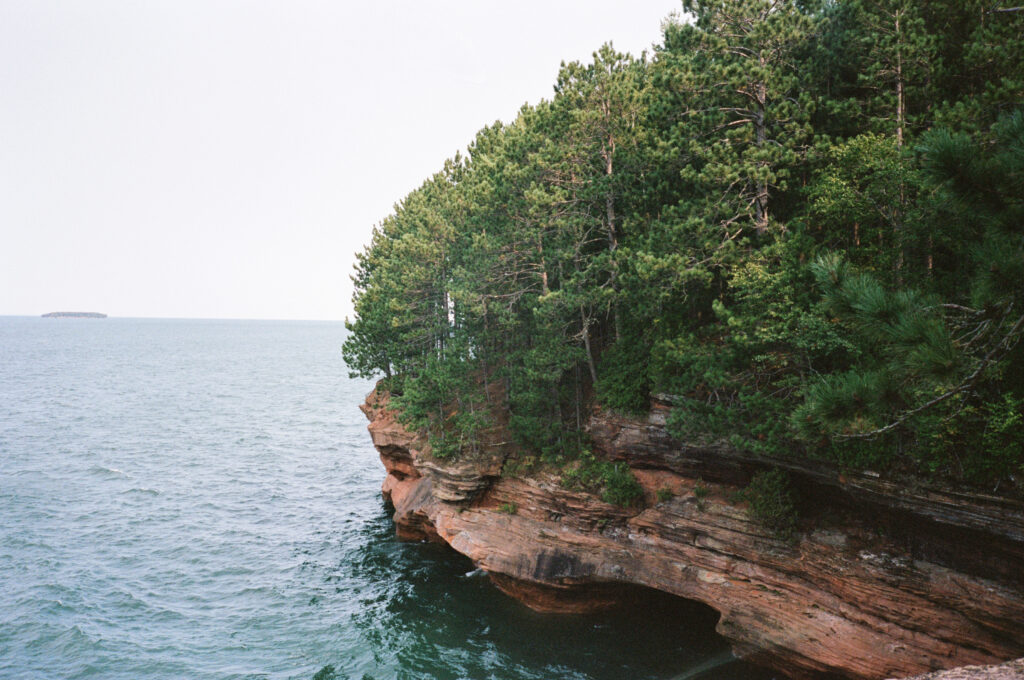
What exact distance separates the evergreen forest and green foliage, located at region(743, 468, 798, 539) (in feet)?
4.07

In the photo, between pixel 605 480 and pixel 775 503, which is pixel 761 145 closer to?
pixel 775 503

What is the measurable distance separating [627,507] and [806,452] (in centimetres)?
681

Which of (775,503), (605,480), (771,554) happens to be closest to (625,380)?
(605,480)

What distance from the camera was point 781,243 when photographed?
14852 millimetres

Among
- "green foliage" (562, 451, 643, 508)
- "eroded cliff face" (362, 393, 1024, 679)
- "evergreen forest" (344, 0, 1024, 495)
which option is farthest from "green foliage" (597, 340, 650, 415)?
"green foliage" (562, 451, 643, 508)

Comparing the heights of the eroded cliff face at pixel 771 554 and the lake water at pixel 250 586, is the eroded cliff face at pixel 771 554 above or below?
above

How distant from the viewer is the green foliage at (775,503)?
600 inches

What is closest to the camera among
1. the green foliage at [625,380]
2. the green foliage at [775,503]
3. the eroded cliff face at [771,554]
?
the eroded cliff face at [771,554]

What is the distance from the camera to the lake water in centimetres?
1872

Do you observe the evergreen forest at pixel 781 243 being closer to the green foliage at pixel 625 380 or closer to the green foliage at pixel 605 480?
the green foliage at pixel 625 380

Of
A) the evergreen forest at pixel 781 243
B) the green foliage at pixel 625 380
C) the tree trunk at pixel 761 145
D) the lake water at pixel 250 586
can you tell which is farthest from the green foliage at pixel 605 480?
the tree trunk at pixel 761 145

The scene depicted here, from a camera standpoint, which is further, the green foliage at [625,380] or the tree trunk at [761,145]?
the green foliage at [625,380]

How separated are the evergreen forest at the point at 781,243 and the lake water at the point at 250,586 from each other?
6335mm

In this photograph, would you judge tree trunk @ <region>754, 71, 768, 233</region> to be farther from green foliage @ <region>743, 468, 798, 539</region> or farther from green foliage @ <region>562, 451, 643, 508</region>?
green foliage @ <region>562, 451, 643, 508</region>
